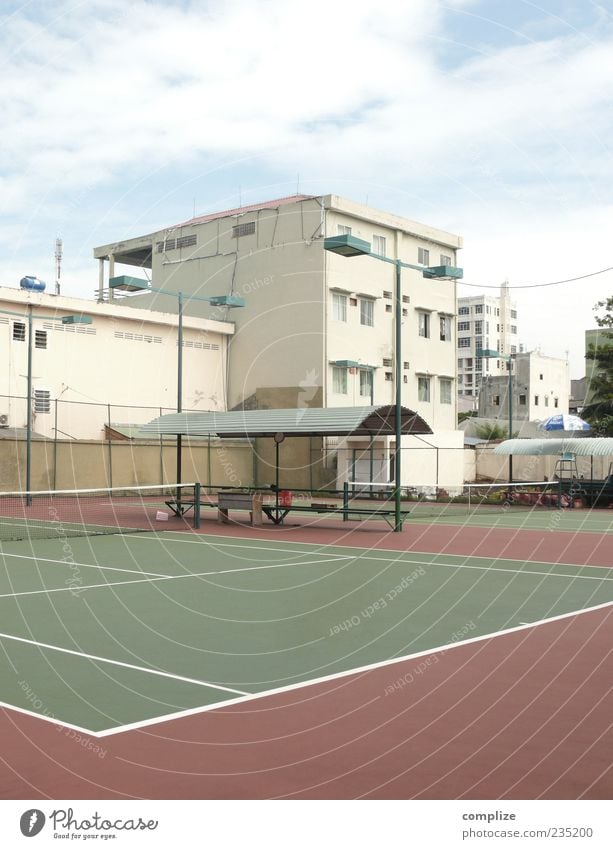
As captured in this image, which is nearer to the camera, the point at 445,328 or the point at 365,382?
the point at 365,382

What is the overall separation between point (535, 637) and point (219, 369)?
39731mm

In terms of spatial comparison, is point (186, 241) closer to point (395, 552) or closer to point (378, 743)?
point (395, 552)

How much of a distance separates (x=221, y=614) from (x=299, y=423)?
1274 cm

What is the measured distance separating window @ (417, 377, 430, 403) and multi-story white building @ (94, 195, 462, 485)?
0.23 feet

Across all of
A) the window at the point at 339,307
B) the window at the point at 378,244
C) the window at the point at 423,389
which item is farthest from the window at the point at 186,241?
the window at the point at 423,389

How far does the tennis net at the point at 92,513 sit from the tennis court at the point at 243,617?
1.97m

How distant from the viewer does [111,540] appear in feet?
73.4

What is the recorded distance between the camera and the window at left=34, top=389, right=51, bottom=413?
1571 inches

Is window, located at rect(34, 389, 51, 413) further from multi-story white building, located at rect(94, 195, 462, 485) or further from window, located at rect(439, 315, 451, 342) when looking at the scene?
window, located at rect(439, 315, 451, 342)

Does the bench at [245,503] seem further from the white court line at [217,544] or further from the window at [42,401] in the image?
the window at [42,401]

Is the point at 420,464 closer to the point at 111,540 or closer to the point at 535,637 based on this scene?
the point at 111,540

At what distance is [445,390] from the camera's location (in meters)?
55.2

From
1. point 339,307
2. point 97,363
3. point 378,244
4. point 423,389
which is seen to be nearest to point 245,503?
point 97,363

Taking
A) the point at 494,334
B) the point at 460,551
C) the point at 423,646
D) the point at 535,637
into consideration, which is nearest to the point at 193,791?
the point at 423,646
